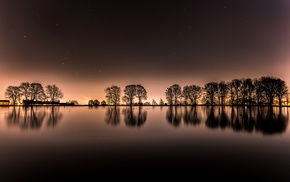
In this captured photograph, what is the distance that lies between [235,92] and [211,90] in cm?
1185

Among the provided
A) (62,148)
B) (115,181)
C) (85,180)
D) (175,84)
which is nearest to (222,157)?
(115,181)

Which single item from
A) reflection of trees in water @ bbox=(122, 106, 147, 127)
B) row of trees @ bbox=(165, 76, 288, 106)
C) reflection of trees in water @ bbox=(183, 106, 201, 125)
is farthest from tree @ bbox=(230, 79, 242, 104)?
reflection of trees in water @ bbox=(122, 106, 147, 127)

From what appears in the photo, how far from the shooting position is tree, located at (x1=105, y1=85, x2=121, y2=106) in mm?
101500

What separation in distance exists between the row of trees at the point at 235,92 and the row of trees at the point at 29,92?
217 feet

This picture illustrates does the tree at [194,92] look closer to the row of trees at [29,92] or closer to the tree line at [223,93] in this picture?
the tree line at [223,93]

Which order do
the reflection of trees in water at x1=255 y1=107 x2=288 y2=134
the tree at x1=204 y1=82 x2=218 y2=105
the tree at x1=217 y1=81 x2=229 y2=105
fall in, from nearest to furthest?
the reflection of trees in water at x1=255 y1=107 x2=288 y2=134 < the tree at x1=217 y1=81 x2=229 y2=105 < the tree at x1=204 y1=82 x2=218 y2=105

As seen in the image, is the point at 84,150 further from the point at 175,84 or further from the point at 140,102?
the point at 175,84

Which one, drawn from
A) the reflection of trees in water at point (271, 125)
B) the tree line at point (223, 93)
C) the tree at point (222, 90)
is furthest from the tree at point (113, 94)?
the reflection of trees in water at point (271, 125)

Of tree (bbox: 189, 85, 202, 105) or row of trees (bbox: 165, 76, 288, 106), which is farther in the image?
tree (bbox: 189, 85, 202, 105)

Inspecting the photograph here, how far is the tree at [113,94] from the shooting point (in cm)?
10150

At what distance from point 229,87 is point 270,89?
18983 millimetres

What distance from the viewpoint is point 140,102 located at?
102188 mm

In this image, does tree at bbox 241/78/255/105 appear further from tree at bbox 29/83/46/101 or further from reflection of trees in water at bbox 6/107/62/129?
tree at bbox 29/83/46/101

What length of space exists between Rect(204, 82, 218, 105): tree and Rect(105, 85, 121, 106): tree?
48968mm
